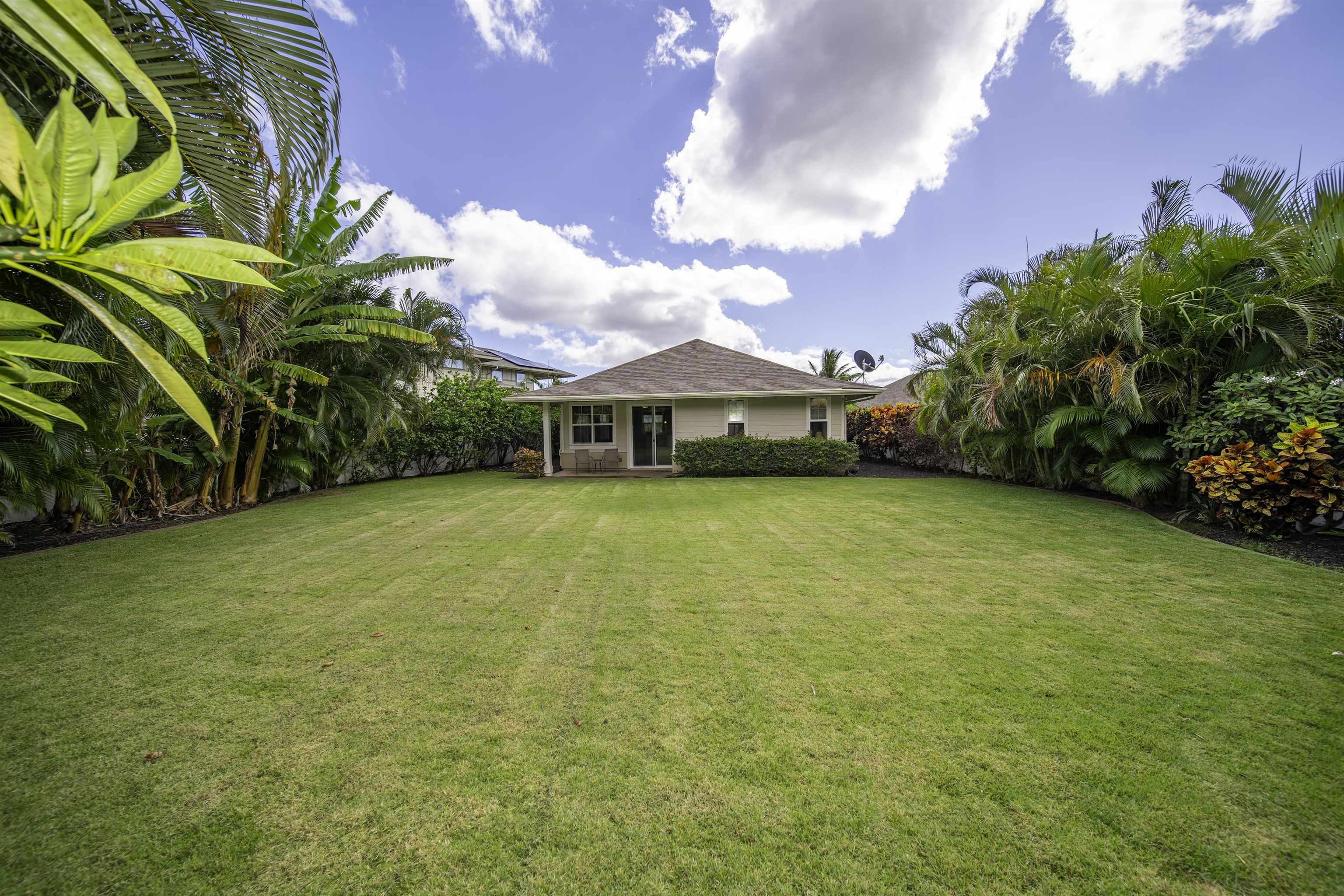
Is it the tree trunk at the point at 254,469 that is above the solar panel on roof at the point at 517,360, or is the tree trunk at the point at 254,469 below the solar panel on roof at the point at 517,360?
below

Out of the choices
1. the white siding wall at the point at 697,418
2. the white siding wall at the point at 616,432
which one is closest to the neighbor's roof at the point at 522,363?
the white siding wall at the point at 616,432

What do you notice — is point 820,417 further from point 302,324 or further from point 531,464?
point 302,324

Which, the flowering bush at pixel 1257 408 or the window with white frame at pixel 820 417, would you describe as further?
the window with white frame at pixel 820 417

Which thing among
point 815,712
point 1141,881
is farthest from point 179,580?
point 1141,881

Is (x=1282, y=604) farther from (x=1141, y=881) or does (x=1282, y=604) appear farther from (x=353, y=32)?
(x=353, y=32)

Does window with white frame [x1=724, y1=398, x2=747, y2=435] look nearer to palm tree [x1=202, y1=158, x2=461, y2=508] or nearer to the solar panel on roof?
palm tree [x1=202, y1=158, x2=461, y2=508]

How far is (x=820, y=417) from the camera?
15812mm

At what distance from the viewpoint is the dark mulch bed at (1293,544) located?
205 inches

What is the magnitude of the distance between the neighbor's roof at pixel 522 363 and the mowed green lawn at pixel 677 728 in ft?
65.6

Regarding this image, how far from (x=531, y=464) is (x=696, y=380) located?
596 centimetres

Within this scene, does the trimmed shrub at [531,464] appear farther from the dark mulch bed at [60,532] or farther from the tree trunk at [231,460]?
the dark mulch bed at [60,532]

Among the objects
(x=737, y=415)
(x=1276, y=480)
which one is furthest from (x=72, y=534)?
(x=1276, y=480)

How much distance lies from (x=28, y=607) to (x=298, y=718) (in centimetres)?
383

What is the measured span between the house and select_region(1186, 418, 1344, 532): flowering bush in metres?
8.76
